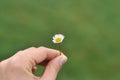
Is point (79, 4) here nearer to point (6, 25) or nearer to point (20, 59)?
point (6, 25)

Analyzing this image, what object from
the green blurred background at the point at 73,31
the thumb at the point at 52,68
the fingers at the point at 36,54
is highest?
the fingers at the point at 36,54

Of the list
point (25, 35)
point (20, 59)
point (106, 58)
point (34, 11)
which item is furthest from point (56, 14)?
point (20, 59)

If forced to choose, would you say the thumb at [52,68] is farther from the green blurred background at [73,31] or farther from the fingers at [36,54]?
the green blurred background at [73,31]

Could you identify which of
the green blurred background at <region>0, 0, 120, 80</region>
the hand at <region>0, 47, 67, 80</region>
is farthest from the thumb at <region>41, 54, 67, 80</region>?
the green blurred background at <region>0, 0, 120, 80</region>

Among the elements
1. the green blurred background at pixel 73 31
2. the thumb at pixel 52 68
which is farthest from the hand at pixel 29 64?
the green blurred background at pixel 73 31

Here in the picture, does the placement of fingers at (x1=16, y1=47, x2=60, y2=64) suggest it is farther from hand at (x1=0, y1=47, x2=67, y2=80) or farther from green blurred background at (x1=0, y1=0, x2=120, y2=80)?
green blurred background at (x1=0, y1=0, x2=120, y2=80)

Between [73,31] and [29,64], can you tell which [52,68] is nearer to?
[29,64]

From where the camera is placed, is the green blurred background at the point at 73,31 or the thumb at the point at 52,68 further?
the green blurred background at the point at 73,31
